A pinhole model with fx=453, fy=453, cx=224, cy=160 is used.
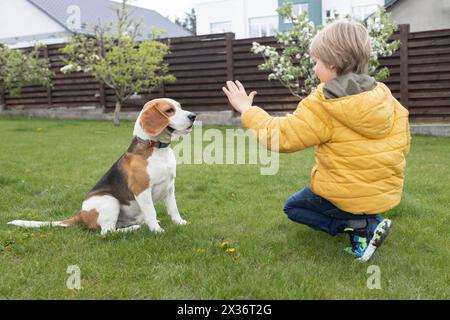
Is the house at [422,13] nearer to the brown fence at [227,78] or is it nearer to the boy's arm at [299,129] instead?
the brown fence at [227,78]

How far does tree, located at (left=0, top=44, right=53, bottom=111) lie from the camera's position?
15391 millimetres

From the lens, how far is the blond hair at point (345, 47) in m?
3.03

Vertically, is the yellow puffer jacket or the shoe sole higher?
the yellow puffer jacket

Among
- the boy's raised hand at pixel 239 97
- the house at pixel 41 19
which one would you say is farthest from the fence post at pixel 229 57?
the house at pixel 41 19

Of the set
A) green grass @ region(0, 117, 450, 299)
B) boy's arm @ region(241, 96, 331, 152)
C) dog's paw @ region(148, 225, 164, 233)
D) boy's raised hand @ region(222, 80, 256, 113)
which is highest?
boy's raised hand @ region(222, 80, 256, 113)

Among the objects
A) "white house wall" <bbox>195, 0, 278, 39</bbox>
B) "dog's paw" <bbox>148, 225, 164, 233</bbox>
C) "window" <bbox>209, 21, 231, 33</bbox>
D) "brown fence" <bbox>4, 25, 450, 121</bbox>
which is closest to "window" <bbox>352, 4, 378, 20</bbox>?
"white house wall" <bbox>195, 0, 278, 39</bbox>

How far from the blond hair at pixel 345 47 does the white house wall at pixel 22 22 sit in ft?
81.5

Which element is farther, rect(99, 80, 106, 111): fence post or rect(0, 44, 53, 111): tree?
rect(0, 44, 53, 111): tree

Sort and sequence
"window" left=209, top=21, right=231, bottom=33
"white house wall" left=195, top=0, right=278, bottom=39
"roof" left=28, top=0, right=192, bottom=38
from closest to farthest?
"roof" left=28, top=0, right=192, bottom=38, "white house wall" left=195, top=0, right=278, bottom=39, "window" left=209, top=21, right=231, bottom=33

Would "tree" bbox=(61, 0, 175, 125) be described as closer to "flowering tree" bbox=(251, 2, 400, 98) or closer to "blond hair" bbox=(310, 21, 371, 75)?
"flowering tree" bbox=(251, 2, 400, 98)

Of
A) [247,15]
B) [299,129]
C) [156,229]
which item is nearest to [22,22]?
[247,15]

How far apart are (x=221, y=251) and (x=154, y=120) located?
123 cm

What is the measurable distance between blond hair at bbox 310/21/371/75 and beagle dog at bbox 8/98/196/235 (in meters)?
1.32

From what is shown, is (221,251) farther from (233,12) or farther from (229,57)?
(233,12)
